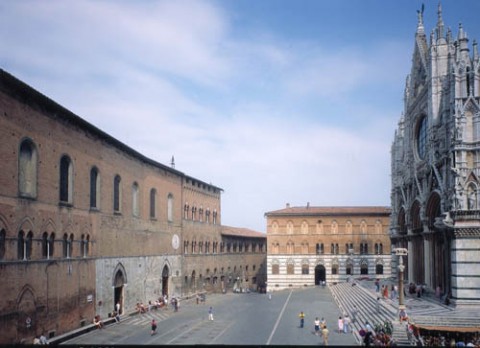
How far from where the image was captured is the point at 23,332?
24531 mm

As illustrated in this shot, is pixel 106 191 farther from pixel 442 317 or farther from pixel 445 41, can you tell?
pixel 445 41

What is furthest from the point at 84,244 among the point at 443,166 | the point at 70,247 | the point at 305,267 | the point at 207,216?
the point at 305,267

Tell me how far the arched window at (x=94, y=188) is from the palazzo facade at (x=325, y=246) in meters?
36.0

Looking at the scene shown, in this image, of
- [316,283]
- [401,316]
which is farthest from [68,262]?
[316,283]

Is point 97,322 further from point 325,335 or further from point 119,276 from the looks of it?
point 325,335

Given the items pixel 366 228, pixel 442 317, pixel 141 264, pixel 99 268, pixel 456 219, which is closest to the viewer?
pixel 442 317

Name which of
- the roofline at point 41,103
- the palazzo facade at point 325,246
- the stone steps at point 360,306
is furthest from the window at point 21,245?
the palazzo facade at point 325,246

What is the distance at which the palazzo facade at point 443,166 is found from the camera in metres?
30.7

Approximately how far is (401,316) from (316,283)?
39.1 m

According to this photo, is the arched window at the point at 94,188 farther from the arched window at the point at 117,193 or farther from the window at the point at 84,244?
the arched window at the point at 117,193

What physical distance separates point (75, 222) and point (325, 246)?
42.3 meters

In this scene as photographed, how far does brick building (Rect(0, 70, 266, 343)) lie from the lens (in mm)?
24203

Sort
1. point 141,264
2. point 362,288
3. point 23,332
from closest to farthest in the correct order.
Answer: point 23,332
point 141,264
point 362,288

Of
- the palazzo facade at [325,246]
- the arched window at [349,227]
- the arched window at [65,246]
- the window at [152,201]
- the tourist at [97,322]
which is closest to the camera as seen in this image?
the arched window at [65,246]
